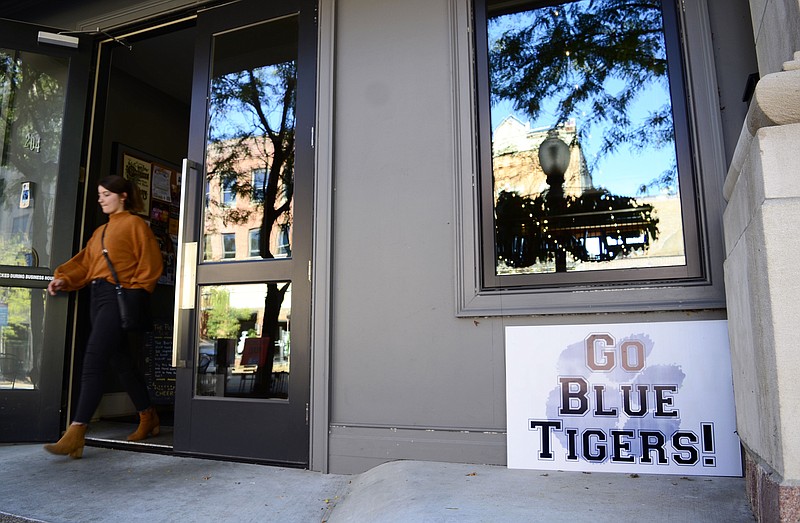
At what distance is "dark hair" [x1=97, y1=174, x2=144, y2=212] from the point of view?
3797 mm

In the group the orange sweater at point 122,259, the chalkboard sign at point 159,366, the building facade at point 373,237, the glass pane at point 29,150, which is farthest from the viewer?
the chalkboard sign at point 159,366

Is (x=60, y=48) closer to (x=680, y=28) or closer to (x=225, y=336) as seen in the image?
(x=225, y=336)

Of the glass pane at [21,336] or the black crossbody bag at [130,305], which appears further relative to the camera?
the glass pane at [21,336]

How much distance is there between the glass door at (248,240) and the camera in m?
3.31

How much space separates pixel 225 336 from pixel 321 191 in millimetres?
1073

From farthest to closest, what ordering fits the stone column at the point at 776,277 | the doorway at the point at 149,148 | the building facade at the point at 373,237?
the doorway at the point at 149,148
the building facade at the point at 373,237
the stone column at the point at 776,277

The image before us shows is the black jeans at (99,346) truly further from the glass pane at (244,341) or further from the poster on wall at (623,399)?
the poster on wall at (623,399)

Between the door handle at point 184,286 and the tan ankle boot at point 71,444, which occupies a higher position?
the door handle at point 184,286

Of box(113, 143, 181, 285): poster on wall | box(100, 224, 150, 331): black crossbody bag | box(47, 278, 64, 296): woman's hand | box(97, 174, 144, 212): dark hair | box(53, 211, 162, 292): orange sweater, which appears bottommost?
box(100, 224, 150, 331): black crossbody bag

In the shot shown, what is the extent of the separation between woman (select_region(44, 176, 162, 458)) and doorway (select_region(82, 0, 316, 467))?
33 cm

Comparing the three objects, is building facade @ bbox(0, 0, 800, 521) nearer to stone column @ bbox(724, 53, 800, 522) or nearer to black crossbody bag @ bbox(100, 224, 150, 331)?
stone column @ bbox(724, 53, 800, 522)

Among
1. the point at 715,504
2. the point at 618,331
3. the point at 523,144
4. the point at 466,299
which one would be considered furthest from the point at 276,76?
the point at 715,504

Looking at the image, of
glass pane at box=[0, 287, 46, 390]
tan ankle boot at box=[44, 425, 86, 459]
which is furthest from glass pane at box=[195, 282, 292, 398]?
glass pane at box=[0, 287, 46, 390]

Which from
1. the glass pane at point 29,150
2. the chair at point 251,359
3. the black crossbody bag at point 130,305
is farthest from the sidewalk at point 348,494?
the glass pane at point 29,150
